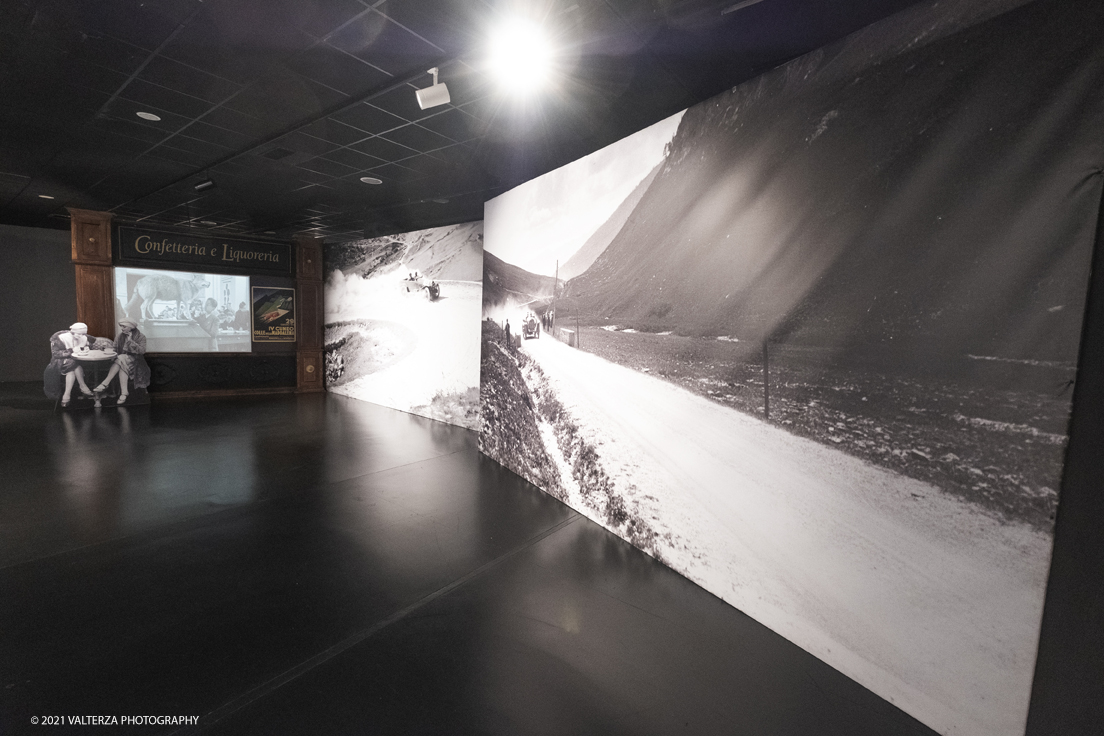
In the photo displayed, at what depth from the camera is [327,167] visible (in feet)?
15.0

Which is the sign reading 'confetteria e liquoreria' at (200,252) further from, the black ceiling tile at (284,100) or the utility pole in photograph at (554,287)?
the utility pole in photograph at (554,287)

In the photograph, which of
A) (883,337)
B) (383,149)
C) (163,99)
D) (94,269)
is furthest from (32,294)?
(883,337)

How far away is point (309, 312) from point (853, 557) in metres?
9.64

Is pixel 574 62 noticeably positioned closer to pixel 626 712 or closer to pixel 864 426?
pixel 864 426

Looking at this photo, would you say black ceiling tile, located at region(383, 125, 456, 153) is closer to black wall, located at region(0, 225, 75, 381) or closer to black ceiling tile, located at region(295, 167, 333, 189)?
black ceiling tile, located at region(295, 167, 333, 189)

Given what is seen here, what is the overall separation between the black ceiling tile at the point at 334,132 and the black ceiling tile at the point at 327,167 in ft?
2.09

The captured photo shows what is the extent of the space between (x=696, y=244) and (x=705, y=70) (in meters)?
0.86

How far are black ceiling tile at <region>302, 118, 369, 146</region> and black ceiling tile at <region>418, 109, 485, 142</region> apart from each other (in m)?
0.62

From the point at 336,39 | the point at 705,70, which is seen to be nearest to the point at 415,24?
the point at 336,39

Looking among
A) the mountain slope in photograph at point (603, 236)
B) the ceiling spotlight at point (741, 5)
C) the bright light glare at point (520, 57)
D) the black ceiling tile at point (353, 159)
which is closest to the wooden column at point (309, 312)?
the black ceiling tile at point (353, 159)

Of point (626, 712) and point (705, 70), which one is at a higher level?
point (705, 70)

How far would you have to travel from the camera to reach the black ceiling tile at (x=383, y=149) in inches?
152

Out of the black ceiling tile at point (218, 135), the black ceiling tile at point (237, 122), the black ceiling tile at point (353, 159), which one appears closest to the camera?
the black ceiling tile at point (237, 122)

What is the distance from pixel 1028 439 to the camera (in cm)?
147
